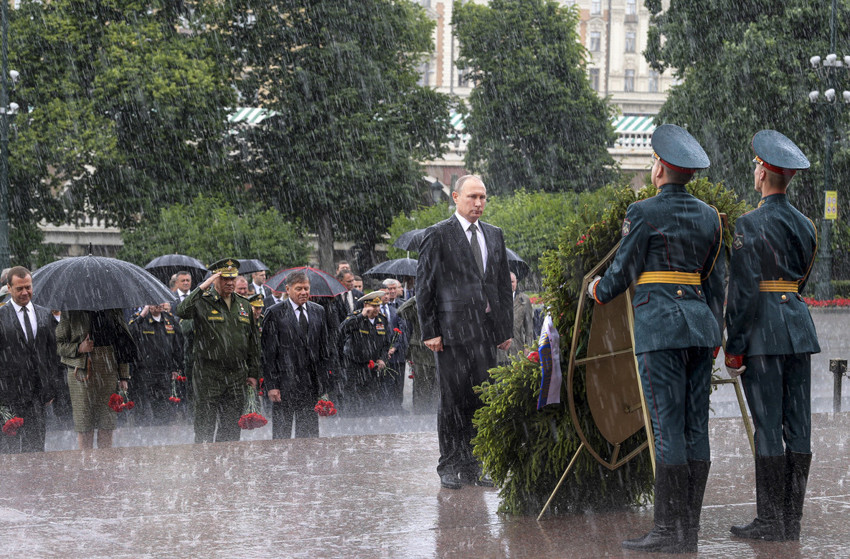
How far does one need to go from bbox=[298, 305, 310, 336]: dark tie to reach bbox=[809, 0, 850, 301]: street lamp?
2262cm

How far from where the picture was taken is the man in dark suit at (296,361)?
1011cm

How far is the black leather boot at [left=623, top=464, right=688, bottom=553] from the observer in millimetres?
5438

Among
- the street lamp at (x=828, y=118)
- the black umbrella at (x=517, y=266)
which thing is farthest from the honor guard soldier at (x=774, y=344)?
the street lamp at (x=828, y=118)

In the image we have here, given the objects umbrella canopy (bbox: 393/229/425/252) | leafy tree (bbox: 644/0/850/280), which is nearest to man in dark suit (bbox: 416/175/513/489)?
umbrella canopy (bbox: 393/229/425/252)

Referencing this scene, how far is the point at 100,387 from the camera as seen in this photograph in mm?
9750

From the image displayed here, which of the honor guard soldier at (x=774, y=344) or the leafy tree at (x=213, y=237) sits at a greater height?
the honor guard soldier at (x=774, y=344)

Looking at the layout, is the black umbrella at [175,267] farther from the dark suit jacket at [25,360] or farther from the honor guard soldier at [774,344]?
the honor guard soldier at [774,344]

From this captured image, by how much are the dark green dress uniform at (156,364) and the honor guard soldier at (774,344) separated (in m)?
8.46

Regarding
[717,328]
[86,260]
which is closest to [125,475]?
[86,260]

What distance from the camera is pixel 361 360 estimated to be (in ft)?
46.2

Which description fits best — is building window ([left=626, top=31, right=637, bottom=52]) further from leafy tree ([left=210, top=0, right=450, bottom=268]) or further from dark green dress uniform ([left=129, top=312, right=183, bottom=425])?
dark green dress uniform ([left=129, top=312, right=183, bottom=425])

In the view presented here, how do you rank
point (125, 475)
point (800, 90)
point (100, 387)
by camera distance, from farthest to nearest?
point (800, 90)
point (100, 387)
point (125, 475)

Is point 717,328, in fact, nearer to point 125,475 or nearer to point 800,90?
point 125,475

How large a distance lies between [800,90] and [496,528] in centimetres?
3151
